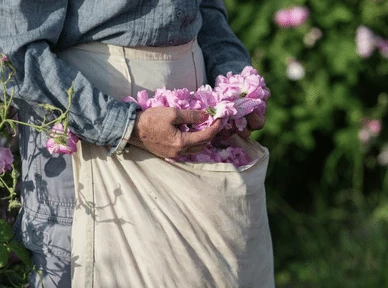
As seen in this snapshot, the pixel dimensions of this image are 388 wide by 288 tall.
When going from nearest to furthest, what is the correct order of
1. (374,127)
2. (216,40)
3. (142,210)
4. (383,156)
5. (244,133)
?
(142,210) → (244,133) → (216,40) → (374,127) → (383,156)

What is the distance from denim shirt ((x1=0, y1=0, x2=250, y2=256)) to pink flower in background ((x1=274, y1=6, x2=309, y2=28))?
196cm

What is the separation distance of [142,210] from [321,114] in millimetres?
2301

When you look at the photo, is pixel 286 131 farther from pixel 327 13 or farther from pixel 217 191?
pixel 217 191

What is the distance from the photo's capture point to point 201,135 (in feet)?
6.36

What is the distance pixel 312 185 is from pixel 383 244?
880mm

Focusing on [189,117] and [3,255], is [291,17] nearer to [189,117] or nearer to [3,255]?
[189,117]

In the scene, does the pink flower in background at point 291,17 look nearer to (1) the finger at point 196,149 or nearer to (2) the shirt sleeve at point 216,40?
(2) the shirt sleeve at point 216,40

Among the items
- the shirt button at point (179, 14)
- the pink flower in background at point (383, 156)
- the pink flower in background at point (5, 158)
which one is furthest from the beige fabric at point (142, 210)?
the pink flower in background at point (383, 156)

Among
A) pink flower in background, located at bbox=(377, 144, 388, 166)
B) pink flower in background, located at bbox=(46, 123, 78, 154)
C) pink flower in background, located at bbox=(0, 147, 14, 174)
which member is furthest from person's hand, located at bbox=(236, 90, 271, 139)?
pink flower in background, located at bbox=(377, 144, 388, 166)

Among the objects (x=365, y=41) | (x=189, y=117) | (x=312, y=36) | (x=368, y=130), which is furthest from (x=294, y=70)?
(x=189, y=117)

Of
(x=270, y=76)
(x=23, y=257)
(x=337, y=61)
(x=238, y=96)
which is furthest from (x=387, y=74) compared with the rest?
(x=23, y=257)

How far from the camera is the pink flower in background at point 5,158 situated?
209 cm

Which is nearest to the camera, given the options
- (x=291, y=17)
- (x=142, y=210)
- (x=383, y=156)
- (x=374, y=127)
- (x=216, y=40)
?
(x=142, y=210)

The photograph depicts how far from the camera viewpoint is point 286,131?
4.15 metres
